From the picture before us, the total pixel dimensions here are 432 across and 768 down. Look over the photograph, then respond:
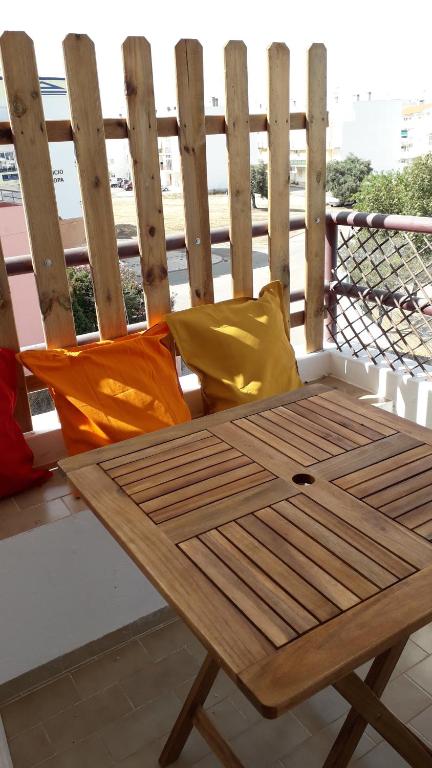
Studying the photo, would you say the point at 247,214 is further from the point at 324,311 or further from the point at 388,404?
the point at 388,404

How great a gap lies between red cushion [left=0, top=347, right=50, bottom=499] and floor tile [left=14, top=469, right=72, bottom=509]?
0.03m

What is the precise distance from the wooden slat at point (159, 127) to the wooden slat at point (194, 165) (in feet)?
0.19

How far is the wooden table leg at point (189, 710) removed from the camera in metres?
1.54

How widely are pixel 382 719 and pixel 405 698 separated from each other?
590mm

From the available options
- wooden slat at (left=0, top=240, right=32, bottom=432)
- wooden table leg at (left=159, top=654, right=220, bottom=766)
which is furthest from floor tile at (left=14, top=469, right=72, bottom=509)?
wooden table leg at (left=159, top=654, right=220, bottom=766)

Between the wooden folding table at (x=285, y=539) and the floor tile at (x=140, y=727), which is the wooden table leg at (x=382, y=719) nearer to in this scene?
the wooden folding table at (x=285, y=539)

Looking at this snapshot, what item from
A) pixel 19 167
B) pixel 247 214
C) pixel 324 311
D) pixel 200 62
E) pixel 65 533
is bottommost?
pixel 65 533

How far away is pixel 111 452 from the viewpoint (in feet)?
5.23

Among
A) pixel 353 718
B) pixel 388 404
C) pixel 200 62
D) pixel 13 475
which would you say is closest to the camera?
pixel 353 718

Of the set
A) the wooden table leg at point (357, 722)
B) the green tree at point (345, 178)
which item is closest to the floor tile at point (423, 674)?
the wooden table leg at point (357, 722)

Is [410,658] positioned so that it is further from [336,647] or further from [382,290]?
[382,290]

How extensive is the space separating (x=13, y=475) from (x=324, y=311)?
6.18 feet

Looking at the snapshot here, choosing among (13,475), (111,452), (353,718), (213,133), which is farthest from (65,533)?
(213,133)

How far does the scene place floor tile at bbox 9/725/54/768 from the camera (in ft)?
5.52
